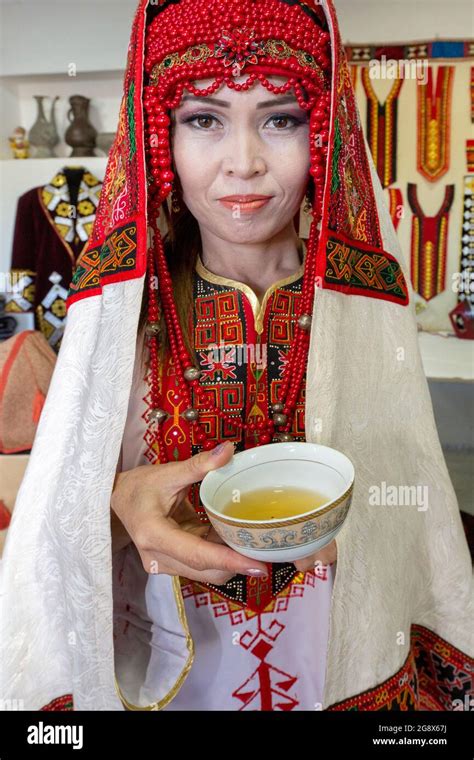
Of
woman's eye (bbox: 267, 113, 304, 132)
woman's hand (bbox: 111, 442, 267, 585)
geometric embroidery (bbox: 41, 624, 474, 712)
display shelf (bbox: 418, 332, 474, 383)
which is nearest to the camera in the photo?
woman's hand (bbox: 111, 442, 267, 585)

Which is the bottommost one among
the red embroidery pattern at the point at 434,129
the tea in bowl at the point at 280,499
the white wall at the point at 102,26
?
the tea in bowl at the point at 280,499

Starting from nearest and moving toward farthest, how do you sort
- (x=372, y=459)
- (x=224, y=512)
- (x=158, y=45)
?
1. (x=224, y=512)
2. (x=158, y=45)
3. (x=372, y=459)

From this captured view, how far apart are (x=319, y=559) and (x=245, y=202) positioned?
1.77 ft

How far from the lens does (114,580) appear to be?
110 cm

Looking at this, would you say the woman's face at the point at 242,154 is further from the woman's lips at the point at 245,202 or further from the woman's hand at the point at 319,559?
the woman's hand at the point at 319,559

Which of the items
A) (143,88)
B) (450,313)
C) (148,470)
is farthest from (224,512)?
(450,313)

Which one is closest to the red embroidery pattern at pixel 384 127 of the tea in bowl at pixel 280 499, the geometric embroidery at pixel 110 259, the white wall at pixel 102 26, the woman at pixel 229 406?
the white wall at pixel 102 26

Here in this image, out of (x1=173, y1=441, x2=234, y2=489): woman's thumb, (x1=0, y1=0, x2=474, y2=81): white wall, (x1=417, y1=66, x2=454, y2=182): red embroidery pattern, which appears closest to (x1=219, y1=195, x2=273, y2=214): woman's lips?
(x1=173, y1=441, x2=234, y2=489): woman's thumb

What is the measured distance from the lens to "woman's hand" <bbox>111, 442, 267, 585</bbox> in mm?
799

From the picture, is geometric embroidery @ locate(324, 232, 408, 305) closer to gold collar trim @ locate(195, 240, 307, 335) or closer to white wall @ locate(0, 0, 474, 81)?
gold collar trim @ locate(195, 240, 307, 335)

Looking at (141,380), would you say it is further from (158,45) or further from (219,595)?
(158,45)

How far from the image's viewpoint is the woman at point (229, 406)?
89cm

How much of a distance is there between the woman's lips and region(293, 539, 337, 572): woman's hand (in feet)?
1.68
